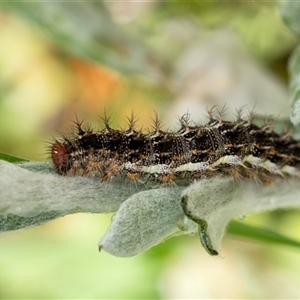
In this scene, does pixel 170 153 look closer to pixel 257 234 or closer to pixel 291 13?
pixel 257 234

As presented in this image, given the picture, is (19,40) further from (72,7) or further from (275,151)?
(275,151)

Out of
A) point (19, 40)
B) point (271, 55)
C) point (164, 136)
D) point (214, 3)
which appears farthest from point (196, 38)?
point (164, 136)

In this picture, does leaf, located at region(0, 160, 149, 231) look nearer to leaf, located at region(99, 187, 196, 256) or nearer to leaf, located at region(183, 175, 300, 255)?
leaf, located at region(99, 187, 196, 256)

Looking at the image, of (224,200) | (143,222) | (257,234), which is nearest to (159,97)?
(257,234)

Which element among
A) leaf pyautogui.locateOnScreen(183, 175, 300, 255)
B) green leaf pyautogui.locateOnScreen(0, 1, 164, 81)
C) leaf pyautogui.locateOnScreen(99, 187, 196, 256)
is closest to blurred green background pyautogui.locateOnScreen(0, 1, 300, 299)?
green leaf pyautogui.locateOnScreen(0, 1, 164, 81)

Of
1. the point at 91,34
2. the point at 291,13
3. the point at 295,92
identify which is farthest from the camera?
the point at 91,34

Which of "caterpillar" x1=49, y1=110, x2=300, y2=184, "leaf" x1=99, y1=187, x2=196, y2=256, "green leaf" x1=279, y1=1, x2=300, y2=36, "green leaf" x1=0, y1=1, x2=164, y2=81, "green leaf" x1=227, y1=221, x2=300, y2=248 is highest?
"green leaf" x1=0, y1=1, x2=164, y2=81
